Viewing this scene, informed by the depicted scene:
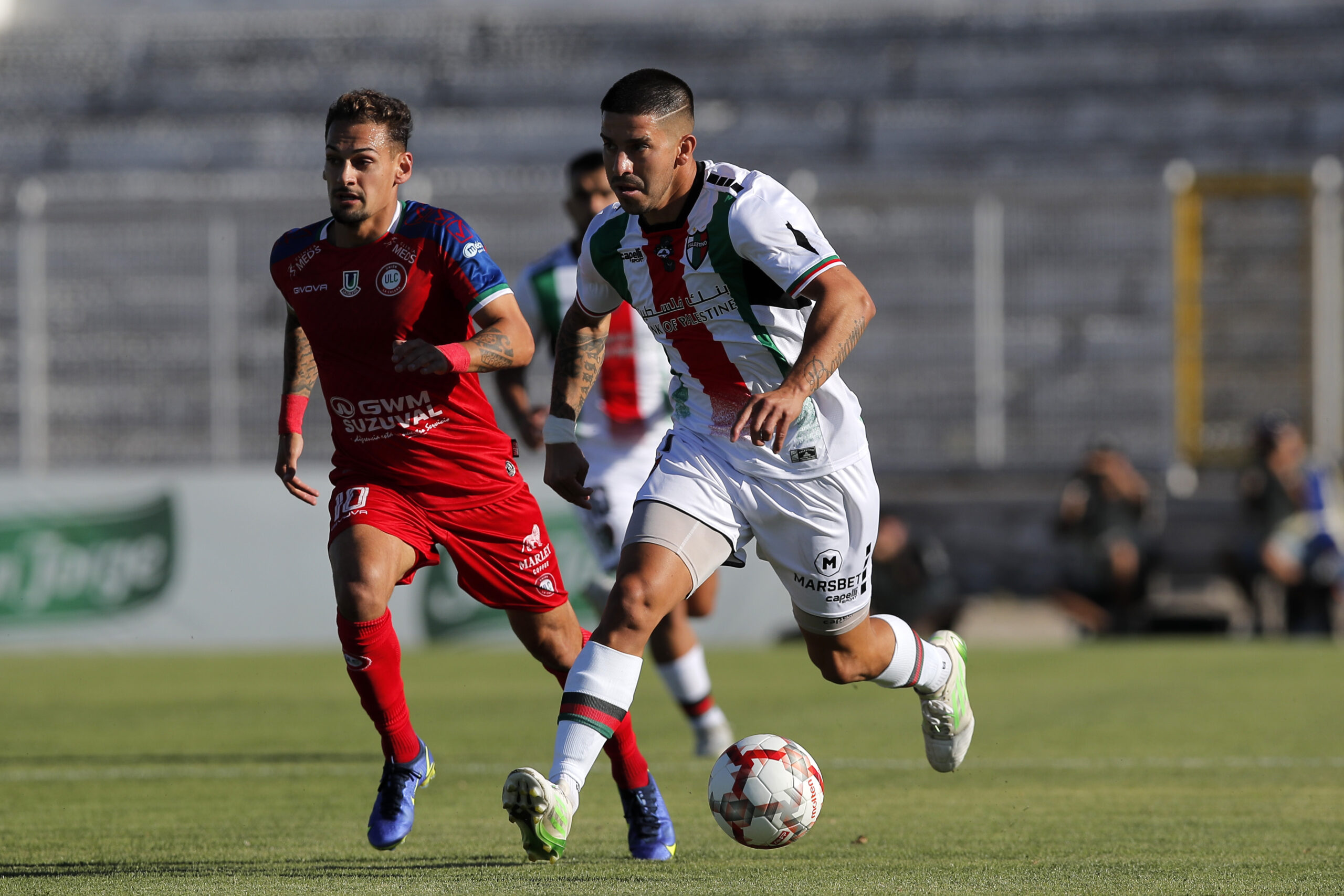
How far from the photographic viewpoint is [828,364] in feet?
15.9

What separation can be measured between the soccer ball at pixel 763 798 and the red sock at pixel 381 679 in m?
1.02

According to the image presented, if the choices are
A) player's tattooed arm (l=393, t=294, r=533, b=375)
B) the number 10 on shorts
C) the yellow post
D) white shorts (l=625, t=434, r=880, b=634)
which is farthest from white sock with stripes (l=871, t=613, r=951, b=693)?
the yellow post

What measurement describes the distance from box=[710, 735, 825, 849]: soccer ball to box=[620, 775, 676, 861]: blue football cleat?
1.32 ft

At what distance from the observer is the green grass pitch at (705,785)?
5.08m

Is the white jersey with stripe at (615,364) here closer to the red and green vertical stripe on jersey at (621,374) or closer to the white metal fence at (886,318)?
the red and green vertical stripe on jersey at (621,374)

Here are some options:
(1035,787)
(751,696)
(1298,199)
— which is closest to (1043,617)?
(1298,199)

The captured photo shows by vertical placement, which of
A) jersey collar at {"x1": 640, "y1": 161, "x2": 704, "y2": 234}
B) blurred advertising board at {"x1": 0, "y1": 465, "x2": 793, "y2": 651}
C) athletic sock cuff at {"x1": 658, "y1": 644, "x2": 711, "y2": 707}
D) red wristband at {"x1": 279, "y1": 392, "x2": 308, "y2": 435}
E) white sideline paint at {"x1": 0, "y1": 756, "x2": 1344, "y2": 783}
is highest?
jersey collar at {"x1": 640, "y1": 161, "x2": 704, "y2": 234}

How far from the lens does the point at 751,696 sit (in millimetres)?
11008

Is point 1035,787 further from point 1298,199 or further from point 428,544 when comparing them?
point 1298,199

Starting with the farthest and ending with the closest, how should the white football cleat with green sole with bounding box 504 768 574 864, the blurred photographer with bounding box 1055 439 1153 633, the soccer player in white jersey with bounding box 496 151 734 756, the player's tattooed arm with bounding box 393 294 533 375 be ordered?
1. the blurred photographer with bounding box 1055 439 1153 633
2. the soccer player in white jersey with bounding box 496 151 734 756
3. the player's tattooed arm with bounding box 393 294 533 375
4. the white football cleat with green sole with bounding box 504 768 574 864

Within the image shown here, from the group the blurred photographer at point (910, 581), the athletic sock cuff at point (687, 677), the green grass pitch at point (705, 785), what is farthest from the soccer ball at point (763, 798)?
the blurred photographer at point (910, 581)

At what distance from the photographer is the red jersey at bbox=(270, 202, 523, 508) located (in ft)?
18.7

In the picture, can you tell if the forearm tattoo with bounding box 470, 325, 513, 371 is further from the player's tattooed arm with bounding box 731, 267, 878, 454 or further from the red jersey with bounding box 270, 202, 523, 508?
the player's tattooed arm with bounding box 731, 267, 878, 454

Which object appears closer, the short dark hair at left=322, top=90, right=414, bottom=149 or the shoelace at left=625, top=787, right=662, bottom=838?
the shoelace at left=625, top=787, right=662, bottom=838
